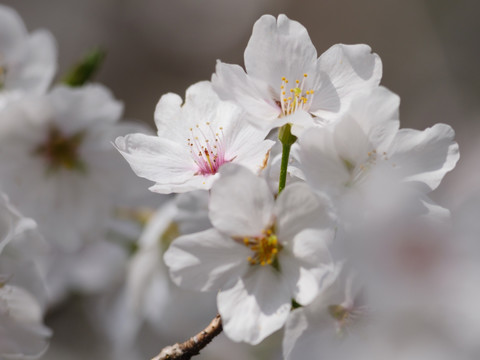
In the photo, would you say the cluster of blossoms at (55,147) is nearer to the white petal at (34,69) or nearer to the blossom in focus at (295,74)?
the white petal at (34,69)

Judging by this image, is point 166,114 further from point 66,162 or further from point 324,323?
point 66,162

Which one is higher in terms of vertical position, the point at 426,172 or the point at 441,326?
the point at 426,172

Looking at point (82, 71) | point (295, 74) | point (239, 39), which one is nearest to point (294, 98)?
point (295, 74)

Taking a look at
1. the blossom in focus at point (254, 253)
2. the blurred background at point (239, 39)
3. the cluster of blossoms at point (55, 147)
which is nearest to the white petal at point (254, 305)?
the blossom in focus at point (254, 253)

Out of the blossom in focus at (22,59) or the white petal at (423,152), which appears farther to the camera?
the blossom in focus at (22,59)

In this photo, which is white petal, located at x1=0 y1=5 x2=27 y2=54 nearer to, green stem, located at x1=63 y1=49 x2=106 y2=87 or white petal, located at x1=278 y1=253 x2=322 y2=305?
green stem, located at x1=63 y1=49 x2=106 y2=87

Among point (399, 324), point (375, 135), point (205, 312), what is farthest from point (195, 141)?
point (205, 312)

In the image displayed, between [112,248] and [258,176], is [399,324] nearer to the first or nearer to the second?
[258,176]
